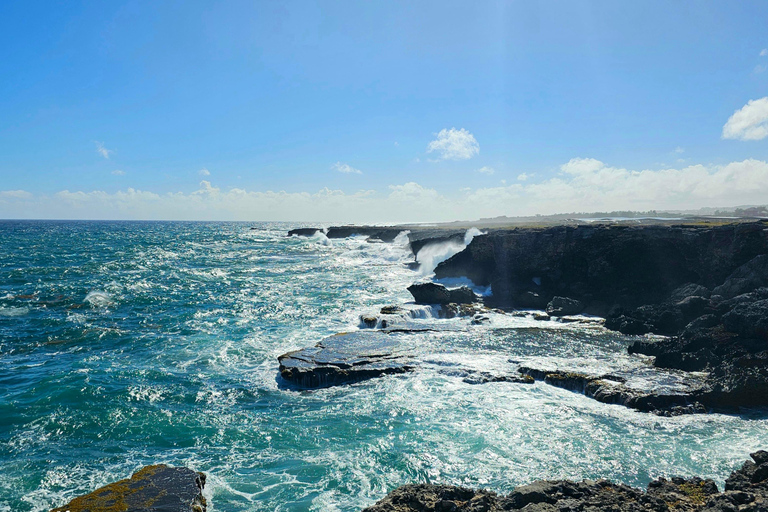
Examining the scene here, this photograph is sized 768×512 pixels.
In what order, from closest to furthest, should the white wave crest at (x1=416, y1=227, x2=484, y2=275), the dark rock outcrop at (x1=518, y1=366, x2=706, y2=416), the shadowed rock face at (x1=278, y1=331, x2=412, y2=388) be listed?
the dark rock outcrop at (x1=518, y1=366, x2=706, y2=416)
the shadowed rock face at (x1=278, y1=331, x2=412, y2=388)
the white wave crest at (x1=416, y1=227, x2=484, y2=275)

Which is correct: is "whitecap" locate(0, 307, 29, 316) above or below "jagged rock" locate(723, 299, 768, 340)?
below

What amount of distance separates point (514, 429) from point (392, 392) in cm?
526

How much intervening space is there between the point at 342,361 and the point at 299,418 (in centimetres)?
489

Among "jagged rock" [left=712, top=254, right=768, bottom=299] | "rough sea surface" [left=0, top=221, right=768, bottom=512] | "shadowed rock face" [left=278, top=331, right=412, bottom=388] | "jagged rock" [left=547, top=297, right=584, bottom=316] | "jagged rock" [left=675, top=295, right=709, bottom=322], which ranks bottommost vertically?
"rough sea surface" [left=0, top=221, right=768, bottom=512]

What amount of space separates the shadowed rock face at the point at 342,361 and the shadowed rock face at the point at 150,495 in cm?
846

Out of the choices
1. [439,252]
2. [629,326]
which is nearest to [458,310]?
[629,326]

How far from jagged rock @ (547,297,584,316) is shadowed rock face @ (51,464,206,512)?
26899 millimetres

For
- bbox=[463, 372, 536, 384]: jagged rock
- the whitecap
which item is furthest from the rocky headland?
the whitecap

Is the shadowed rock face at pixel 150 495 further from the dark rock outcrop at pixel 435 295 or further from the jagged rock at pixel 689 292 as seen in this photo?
the jagged rock at pixel 689 292

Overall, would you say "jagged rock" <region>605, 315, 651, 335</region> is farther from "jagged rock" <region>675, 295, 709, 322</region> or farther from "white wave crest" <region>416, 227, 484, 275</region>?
"white wave crest" <region>416, 227, 484, 275</region>

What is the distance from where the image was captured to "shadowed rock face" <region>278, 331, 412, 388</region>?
1933 cm

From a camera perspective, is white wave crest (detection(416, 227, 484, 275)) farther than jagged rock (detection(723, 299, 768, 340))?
Yes

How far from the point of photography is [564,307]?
→ 31906mm

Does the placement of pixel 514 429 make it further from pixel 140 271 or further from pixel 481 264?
pixel 140 271
